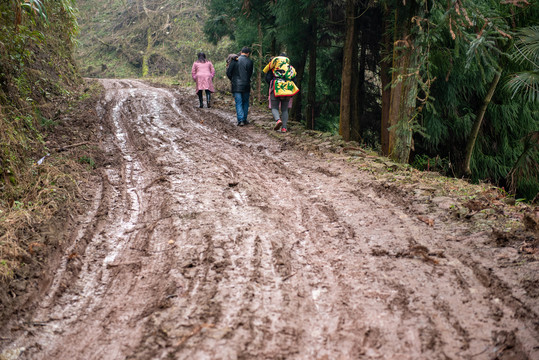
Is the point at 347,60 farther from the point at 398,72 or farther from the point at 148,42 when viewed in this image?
the point at 148,42

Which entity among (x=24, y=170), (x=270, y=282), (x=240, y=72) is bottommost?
(x=270, y=282)

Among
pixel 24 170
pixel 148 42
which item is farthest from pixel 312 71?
pixel 148 42

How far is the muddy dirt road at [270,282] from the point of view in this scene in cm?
252

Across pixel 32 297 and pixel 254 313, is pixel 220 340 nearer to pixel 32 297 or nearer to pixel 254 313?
pixel 254 313

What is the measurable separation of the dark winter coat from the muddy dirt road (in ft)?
16.8

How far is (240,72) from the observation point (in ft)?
33.7

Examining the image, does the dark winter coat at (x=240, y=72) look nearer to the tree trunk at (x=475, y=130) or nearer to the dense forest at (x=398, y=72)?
the dense forest at (x=398, y=72)

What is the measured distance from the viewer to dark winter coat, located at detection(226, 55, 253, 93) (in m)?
10.3

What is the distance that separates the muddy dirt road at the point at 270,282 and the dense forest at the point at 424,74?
102 inches

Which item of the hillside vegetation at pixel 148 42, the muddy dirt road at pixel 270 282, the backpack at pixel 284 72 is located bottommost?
the muddy dirt road at pixel 270 282

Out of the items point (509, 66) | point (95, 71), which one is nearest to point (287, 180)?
point (509, 66)

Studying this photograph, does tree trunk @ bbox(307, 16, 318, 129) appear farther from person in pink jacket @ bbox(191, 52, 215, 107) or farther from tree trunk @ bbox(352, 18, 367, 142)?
person in pink jacket @ bbox(191, 52, 215, 107)

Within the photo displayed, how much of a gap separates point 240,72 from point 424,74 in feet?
17.0

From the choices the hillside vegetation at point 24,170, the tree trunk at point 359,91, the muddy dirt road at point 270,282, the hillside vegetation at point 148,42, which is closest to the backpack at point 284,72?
the tree trunk at point 359,91
